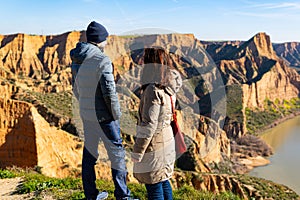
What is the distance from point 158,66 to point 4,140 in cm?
1128

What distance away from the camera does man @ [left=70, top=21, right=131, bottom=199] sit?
2.92 metres

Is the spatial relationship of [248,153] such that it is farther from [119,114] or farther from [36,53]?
[36,53]

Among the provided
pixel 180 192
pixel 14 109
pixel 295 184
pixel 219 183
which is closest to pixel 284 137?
pixel 295 184

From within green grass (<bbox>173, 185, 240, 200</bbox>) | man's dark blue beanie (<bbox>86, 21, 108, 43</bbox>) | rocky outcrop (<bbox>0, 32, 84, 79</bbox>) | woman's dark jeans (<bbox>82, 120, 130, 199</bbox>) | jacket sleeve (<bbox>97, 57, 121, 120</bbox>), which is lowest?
green grass (<bbox>173, 185, 240, 200</bbox>)

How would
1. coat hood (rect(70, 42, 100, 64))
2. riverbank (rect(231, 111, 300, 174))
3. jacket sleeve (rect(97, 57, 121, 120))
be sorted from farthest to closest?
riverbank (rect(231, 111, 300, 174))
coat hood (rect(70, 42, 100, 64))
jacket sleeve (rect(97, 57, 121, 120))

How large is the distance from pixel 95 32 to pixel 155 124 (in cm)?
110

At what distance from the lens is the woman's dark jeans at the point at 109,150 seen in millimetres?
3100

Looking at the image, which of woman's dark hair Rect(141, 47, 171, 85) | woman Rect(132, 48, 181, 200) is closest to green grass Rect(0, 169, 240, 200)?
woman Rect(132, 48, 181, 200)

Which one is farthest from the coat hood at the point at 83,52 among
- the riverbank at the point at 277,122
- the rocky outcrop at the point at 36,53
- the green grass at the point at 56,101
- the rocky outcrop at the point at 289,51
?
the rocky outcrop at the point at 289,51

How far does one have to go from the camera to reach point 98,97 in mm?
2994

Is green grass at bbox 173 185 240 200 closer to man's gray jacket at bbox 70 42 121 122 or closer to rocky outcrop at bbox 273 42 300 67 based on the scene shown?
man's gray jacket at bbox 70 42 121 122

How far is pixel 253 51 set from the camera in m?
82.4

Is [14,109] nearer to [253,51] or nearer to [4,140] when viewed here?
[4,140]

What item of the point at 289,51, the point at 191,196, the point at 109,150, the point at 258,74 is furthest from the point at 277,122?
the point at 289,51
